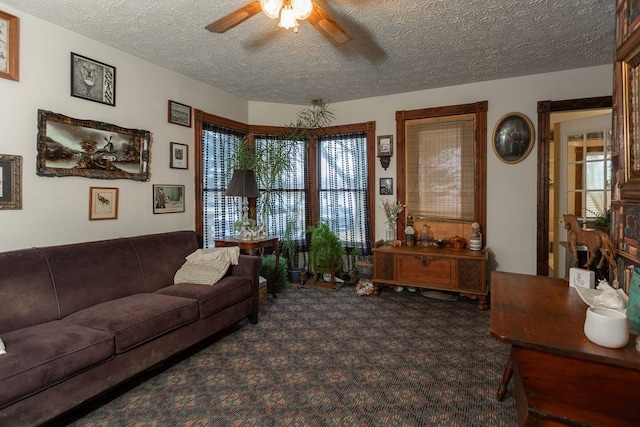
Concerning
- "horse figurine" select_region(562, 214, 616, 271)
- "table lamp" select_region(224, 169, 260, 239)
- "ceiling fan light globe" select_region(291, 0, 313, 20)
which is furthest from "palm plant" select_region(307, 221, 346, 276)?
"ceiling fan light globe" select_region(291, 0, 313, 20)

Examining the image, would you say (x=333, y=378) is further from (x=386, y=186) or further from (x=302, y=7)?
(x=386, y=186)

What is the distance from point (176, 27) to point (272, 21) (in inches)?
30.8

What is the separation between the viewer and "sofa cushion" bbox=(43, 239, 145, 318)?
2.43m

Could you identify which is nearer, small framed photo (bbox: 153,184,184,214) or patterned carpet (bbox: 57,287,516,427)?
patterned carpet (bbox: 57,287,516,427)

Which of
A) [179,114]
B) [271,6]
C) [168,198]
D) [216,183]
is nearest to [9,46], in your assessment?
[179,114]

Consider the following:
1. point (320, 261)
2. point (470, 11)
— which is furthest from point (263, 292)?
point (470, 11)

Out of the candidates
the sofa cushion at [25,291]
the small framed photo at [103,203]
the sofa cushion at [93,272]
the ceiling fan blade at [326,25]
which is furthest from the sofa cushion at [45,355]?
the ceiling fan blade at [326,25]

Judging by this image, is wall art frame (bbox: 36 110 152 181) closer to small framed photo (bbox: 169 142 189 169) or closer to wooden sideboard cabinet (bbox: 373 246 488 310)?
small framed photo (bbox: 169 142 189 169)

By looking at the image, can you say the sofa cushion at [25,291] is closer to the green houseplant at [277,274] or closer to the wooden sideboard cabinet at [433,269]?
the green houseplant at [277,274]

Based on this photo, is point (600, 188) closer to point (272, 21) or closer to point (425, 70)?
point (425, 70)

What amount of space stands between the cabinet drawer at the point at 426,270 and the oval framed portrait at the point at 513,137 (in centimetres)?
142

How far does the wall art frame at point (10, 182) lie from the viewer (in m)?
2.43

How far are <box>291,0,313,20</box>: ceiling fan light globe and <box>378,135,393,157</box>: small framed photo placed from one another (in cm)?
283

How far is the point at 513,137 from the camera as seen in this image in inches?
156
